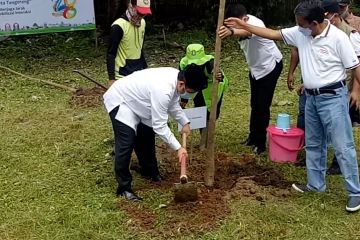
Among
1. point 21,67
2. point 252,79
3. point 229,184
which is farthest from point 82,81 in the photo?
point 229,184

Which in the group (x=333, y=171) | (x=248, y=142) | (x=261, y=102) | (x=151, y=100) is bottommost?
(x=248, y=142)

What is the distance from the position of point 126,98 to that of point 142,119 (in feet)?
0.73

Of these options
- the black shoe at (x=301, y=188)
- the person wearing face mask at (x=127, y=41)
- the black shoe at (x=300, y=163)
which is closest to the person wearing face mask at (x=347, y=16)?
the black shoe at (x=300, y=163)

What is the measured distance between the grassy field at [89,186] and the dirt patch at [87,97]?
0.35 ft

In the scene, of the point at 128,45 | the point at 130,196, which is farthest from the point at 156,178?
the point at 128,45

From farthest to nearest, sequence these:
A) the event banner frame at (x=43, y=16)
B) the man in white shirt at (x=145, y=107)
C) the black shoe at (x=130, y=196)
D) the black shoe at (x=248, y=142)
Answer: the event banner frame at (x=43, y=16), the black shoe at (x=248, y=142), the black shoe at (x=130, y=196), the man in white shirt at (x=145, y=107)

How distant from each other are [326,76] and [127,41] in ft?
6.23

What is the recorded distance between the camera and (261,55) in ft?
18.0

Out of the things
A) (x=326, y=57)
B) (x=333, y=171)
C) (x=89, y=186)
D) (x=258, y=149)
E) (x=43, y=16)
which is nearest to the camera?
(x=326, y=57)

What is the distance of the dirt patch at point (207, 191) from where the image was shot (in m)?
4.25

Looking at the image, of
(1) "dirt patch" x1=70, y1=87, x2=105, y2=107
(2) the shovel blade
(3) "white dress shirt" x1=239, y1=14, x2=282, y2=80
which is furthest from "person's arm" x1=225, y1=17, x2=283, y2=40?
(1) "dirt patch" x1=70, y1=87, x2=105, y2=107

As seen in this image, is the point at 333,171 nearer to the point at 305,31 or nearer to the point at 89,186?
the point at 305,31

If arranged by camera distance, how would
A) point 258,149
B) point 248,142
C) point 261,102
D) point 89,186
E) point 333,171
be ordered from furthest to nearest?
1. point 248,142
2. point 258,149
3. point 261,102
4. point 333,171
5. point 89,186

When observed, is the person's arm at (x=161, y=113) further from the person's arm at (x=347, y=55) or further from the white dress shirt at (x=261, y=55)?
the white dress shirt at (x=261, y=55)
